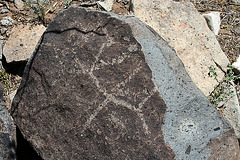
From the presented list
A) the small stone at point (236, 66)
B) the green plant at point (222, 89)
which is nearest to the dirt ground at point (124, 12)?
the small stone at point (236, 66)

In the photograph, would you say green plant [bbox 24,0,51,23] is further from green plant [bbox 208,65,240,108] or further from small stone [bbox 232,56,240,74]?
small stone [bbox 232,56,240,74]

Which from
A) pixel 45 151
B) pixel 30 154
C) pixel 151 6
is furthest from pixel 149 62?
pixel 30 154

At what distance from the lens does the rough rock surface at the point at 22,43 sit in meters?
3.08

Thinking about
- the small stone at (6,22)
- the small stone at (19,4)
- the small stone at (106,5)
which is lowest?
the small stone at (6,22)

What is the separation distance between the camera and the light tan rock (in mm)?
3070

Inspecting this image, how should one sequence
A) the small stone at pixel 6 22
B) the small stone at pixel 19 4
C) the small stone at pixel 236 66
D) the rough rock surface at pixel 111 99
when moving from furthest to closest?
the small stone at pixel 19 4, the small stone at pixel 6 22, the small stone at pixel 236 66, the rough rock surface at pixel 111 99

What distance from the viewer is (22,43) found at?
3.15 metres

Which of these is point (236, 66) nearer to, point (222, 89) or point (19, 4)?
point (222, 89)

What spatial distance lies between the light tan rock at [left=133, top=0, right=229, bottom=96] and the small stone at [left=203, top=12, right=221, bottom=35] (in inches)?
7.2

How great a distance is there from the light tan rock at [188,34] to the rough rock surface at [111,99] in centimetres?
76

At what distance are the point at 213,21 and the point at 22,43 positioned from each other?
2.24 meters

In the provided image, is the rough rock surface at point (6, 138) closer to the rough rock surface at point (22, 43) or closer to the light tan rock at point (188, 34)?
the rough rock surface at point (22, 43)

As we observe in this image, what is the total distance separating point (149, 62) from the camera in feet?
7.16

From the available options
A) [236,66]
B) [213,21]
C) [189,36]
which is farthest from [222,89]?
[213,21]
